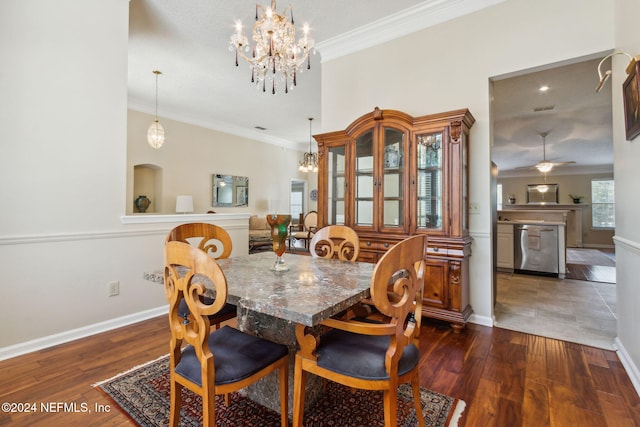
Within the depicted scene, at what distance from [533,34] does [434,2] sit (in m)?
0.94

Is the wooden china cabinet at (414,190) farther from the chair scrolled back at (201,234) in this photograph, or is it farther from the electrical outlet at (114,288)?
the electrical outlet at (114,288)

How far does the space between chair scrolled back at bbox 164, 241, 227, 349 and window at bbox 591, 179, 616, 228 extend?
12706 millimetres

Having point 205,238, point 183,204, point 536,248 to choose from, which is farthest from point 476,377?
point 183,204

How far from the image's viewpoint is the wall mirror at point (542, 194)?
10.4m

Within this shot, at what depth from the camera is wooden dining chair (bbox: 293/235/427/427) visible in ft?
3.59

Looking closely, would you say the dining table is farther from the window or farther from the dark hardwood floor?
the window

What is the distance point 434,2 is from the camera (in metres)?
2.90

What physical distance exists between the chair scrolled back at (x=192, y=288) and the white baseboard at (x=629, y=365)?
7.97ft

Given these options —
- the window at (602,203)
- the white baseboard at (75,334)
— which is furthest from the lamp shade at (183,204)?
the window at (602,203)

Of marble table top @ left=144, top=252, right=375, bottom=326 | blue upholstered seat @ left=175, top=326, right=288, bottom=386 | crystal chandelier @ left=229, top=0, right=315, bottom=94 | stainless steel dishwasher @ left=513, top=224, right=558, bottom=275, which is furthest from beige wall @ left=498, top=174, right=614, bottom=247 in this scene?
blue upholstered seat @ left=175, top=326, right=288, bottom=386

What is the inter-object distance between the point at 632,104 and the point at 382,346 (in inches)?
83.2

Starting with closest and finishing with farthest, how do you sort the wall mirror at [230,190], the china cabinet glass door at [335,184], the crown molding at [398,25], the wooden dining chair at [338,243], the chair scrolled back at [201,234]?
the chair scrolled back at [201,234] → the wooden dining chair at [338,243] → the crown molding at [398,25] → the china cabinet glass door at [335,184] → the wall mirror at [230,190]

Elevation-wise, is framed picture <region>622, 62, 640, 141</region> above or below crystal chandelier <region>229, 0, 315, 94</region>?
below

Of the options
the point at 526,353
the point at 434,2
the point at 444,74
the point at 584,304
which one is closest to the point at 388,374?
the point at 526,353
